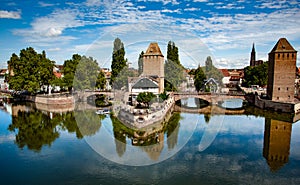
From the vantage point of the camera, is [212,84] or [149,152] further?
[212,84]

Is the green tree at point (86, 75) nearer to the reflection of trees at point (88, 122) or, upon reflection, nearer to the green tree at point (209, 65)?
the reflection of trees at point (88, 122)

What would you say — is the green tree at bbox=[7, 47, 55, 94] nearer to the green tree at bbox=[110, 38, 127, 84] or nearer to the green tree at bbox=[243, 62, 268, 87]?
the green tree at bbox=[110, 38, 127, 84]

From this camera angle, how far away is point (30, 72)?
107 ft

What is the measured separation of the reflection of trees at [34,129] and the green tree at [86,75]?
8862 mm

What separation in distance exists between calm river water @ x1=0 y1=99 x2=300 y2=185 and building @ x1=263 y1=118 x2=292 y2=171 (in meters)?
0.05

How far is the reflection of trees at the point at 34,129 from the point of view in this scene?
50.9 ft

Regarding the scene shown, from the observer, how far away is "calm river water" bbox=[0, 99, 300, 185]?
1057 cm

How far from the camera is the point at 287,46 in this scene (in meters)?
27.5

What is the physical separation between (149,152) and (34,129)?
1031cm

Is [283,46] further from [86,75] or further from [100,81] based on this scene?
[86,75]

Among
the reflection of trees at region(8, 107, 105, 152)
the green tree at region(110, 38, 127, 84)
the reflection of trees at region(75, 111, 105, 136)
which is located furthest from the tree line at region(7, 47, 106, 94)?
the reflection of trees at region(75, 111, 105, 136)

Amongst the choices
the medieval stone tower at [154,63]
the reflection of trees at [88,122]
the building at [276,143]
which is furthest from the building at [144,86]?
the building at [276,143]

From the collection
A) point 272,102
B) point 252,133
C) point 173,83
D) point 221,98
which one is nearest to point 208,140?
point 252,133

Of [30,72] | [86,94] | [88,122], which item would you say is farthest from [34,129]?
[30,72]
